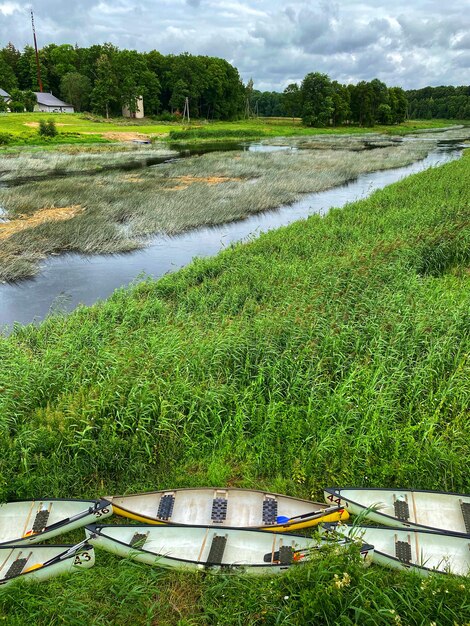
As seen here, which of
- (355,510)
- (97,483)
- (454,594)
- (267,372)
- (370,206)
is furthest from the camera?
(370,206)

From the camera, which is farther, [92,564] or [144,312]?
[144,312]

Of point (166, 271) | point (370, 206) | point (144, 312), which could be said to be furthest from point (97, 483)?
point (370, 206)

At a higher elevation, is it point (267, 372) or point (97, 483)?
point (267, 372)

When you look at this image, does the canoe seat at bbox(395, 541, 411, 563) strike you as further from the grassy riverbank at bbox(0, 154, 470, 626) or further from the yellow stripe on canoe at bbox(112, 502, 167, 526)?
the yellow stripe on canoe at bbox(112, 502, 167, 526)

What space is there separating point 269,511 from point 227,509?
0.50 meters

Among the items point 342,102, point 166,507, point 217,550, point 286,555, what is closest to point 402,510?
point 286,555

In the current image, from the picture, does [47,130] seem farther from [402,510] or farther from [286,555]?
[402,510]

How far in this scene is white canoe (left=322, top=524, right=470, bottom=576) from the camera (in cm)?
396

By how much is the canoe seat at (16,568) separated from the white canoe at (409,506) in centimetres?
333

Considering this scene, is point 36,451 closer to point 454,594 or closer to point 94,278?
point 454,594

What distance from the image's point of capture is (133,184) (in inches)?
1073

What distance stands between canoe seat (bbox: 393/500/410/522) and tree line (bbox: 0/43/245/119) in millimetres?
86638

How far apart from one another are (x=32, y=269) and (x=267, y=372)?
35.9ft

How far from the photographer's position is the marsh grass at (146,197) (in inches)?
660
